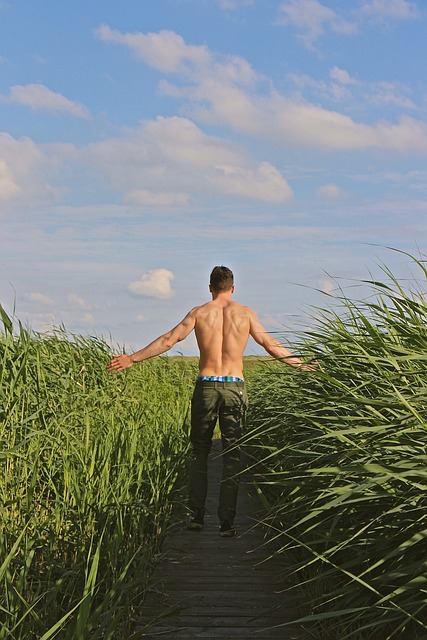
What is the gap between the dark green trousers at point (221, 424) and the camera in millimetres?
6688

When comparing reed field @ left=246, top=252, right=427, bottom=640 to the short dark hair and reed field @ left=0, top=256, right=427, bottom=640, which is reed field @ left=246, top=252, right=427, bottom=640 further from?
the short dark hair

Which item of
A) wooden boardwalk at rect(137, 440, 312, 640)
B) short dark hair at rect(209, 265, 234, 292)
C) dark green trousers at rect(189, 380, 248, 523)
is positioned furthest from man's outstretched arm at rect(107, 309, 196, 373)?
wooden boardwalk at rect(137, 440, 312, 640)

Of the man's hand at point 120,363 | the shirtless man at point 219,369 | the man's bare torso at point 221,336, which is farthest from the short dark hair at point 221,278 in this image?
the man's hand at point 120,363

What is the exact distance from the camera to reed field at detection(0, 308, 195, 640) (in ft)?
12.6

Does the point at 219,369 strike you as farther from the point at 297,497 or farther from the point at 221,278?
the point at 297,497

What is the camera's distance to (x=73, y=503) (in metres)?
5.00

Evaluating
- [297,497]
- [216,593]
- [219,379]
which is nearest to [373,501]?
[297,497]

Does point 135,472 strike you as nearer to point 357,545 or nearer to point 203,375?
point 203,375

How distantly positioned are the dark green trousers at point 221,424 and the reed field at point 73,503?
227 millimetres

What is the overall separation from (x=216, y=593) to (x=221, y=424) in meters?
2.01

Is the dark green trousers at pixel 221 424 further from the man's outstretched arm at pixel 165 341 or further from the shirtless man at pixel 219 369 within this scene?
the man's outstretched arm at pixel 165 341

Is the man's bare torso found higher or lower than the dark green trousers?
higher

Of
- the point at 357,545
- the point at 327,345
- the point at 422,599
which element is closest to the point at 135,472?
the point at 327,345

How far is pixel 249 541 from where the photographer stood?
649 cm
